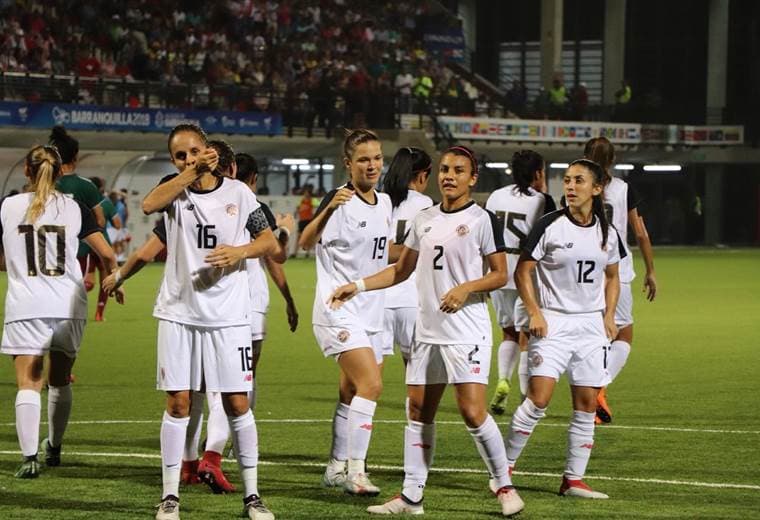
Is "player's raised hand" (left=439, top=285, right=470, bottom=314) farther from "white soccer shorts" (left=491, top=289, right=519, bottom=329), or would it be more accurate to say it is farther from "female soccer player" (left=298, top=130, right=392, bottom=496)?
"white soccer shorts" (left=491, top=289, right=519, bottom=329)

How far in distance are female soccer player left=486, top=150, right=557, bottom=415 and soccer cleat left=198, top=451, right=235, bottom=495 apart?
3.16 meters

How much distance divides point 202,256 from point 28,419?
195 centimetres

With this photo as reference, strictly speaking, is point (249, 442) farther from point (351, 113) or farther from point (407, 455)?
point (351, 113)

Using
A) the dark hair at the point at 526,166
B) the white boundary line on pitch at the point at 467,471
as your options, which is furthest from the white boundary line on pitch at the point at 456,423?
the dark hair at the point at 526,166

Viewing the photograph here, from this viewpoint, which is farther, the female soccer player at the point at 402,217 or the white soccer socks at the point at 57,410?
the female soccer player at the point at 402,217

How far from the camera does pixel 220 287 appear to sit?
732 cm

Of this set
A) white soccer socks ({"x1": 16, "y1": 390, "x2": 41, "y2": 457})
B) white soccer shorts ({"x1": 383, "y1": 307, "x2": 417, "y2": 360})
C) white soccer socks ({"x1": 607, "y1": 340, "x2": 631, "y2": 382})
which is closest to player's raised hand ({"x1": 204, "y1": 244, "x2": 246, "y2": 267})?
white soccer socks ({"x1": 16, "y1": 390, "x2": 41, "y2": 457})

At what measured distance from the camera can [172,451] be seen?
7.32 meters

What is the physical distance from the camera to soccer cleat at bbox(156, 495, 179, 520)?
23.7 feet

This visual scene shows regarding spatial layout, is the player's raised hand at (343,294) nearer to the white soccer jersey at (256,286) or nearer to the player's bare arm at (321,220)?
the player's bare arm at (321,220)

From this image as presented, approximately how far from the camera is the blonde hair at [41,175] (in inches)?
336

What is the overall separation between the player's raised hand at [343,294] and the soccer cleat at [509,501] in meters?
1.32

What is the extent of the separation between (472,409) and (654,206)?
46.3 meters

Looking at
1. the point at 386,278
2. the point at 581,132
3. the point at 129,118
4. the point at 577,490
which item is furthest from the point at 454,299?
the point at 581,132
